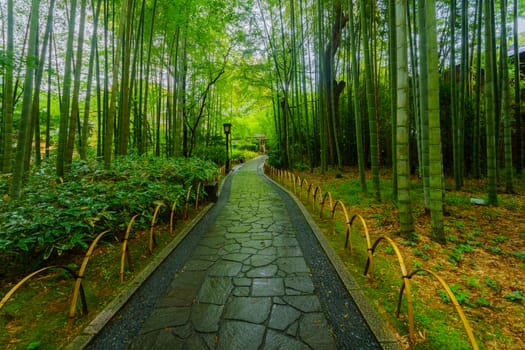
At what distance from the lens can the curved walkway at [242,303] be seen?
5.74ft

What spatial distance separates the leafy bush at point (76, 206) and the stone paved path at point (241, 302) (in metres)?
1.07

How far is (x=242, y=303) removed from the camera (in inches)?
85.5

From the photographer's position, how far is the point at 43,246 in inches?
96.3

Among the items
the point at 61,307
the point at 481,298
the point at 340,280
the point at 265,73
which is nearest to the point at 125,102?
the point at 61,307

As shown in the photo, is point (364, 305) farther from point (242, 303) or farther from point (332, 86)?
point (332, 86)

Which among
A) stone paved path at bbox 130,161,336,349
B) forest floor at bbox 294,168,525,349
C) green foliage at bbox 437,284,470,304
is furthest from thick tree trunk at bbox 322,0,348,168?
green foliage at bbox 437,284,470,304

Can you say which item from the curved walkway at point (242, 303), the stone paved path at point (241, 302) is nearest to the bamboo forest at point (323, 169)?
the curved walkway at point (242, 303)

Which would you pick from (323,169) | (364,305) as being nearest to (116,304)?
(364,305)

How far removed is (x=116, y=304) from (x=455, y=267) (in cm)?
368

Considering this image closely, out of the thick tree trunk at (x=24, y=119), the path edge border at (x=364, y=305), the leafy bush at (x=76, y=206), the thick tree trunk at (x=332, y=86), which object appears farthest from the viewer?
the thick tree trunk at (x=332, y=86)

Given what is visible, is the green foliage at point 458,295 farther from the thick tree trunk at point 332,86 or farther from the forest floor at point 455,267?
the thick tree trunk at point 332,86

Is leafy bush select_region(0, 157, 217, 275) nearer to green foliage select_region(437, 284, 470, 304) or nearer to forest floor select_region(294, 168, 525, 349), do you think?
forest floor select_region(294, 168, 525, 349)

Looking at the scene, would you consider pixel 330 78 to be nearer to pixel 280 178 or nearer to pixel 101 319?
pixel 280 178

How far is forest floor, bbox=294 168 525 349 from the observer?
5.90 ft
